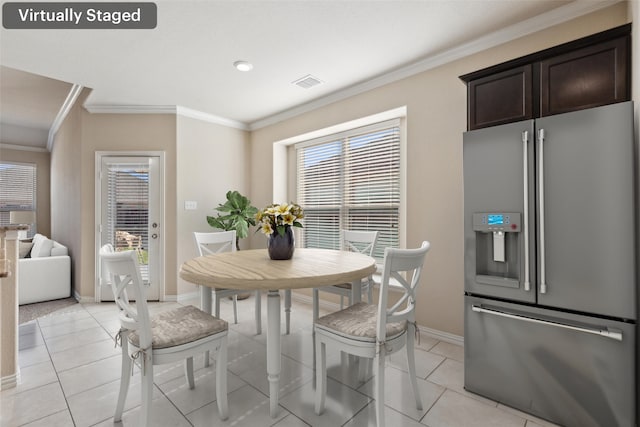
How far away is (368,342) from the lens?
159 centimetres

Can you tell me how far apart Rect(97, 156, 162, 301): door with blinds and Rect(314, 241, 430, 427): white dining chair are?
3.26 meters

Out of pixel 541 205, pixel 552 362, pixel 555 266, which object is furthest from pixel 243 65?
pixel 552 362

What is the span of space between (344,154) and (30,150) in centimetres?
679

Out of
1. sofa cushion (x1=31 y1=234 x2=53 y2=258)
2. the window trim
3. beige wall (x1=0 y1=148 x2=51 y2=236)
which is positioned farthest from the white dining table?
beige wall (x1=0 y1=148 x2=51 y2=236)

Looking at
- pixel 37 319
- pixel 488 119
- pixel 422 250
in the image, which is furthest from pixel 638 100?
pixel 37 319

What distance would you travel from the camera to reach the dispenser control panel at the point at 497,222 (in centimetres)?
180

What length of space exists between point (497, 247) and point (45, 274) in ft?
17.8

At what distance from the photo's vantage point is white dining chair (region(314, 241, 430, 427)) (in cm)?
153

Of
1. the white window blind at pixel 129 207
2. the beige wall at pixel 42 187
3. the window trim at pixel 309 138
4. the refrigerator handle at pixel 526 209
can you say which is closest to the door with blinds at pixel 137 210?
the white window blind at pixel 129 207

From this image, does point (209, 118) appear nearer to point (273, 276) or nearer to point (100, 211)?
point (100, 211)

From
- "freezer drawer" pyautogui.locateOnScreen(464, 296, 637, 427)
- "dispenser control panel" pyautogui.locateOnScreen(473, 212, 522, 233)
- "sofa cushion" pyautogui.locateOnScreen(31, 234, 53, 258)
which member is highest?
"dispenser control panel" pyautogui.locateOnScreen(473, 212, 522, 233)

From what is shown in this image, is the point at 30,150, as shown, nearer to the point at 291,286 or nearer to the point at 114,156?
the point at 114,156

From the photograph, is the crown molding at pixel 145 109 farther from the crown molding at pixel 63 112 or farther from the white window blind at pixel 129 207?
the white window blind at pixel 129 207

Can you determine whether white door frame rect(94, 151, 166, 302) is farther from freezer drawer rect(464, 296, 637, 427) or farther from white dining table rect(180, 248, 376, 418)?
freezer drawer rect(464, 296, 637, 427)
